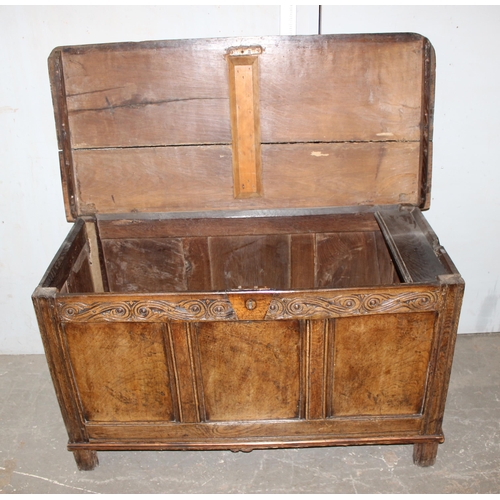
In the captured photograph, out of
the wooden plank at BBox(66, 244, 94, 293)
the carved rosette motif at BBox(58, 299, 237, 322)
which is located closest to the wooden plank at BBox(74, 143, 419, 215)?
the wooden plank at BBox(66, 244, 94, 293)

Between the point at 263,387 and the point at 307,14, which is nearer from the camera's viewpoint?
the point at 263,387

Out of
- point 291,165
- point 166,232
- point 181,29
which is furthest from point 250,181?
point 181,29

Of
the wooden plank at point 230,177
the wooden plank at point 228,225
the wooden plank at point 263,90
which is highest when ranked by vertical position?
the wooden plank at point 263,90

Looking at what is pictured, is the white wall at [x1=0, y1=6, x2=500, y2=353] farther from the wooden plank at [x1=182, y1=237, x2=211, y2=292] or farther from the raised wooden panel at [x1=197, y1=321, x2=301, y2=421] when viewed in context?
the raised wooden panel at [x1=197, y1=321, x2=301, y2=421]

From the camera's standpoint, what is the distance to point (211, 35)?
224 cm

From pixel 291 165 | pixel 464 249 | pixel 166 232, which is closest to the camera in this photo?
pixel 291 165

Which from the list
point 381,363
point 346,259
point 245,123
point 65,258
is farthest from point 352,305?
point 65,258

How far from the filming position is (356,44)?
85.0 inches

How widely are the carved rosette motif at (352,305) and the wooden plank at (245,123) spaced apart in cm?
73

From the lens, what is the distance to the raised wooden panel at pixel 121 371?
1.83m

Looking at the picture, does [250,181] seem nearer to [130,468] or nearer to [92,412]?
[92,412]

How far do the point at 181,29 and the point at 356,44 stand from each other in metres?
0.70

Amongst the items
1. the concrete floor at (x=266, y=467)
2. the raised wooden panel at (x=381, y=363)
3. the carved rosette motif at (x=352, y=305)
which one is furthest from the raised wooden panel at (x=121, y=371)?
the raised wooden panel at (x=381, y=363)

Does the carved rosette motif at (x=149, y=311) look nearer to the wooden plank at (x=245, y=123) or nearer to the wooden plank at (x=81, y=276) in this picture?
the wooden plank at (x=81, y=276)
